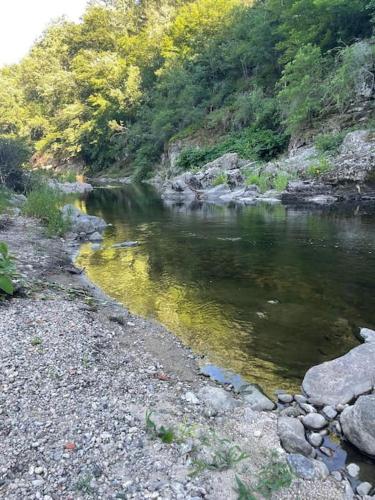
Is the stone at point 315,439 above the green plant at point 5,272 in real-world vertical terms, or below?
below

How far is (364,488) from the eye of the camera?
11.7 ft

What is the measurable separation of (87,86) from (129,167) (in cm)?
1620

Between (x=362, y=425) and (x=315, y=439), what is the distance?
493mm

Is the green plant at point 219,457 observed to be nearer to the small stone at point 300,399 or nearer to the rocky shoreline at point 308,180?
the small stone at point 300,399

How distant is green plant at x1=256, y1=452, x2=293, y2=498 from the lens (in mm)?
3356

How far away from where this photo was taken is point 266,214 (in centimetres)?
1969

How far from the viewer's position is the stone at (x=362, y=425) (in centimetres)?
398

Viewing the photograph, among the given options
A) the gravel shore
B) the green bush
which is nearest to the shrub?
the green bush

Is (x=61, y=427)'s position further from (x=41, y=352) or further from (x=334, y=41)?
(x=334, y=41)

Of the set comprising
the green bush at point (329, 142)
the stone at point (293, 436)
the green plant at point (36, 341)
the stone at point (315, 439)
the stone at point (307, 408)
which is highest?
the green bush at point (329, 142)

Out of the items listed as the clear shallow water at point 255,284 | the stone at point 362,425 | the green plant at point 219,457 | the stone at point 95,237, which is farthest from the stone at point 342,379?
the stone at point 95,237

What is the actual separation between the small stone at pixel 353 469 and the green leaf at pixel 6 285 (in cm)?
568

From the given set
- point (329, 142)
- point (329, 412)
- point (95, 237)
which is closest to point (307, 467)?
point (329, 412)

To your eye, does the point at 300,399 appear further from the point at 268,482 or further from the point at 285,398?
the point at 268,482
